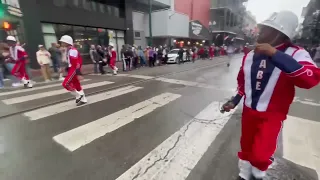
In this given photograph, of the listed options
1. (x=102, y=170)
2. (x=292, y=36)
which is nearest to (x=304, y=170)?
(x=292, y=36)

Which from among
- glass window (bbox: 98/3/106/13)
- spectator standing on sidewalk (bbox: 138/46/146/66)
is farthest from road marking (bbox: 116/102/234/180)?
glass window (bbox: 98/3/106/13)

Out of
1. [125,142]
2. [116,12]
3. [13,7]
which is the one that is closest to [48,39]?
[13,7]

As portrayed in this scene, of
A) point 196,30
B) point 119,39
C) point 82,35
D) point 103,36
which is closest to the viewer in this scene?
point 82,35

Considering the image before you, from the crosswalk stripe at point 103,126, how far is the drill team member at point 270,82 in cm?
267

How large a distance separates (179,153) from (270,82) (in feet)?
5.91

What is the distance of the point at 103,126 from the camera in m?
4.17

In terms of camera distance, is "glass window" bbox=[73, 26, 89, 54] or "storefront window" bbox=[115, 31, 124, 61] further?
"storefront window" bbox=[115, 31, 124, 61]

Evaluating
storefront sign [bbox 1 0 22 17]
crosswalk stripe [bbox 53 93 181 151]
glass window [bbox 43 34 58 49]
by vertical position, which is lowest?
crosswalk stripe [bbox 53 93 181 151]

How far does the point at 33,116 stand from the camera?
4.77 m

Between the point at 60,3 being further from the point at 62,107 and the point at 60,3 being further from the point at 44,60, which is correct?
the point at 62,107

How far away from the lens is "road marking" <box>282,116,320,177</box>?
293 centimetres

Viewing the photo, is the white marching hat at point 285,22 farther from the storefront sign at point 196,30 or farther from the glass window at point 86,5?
the storefront sign at point 196,30

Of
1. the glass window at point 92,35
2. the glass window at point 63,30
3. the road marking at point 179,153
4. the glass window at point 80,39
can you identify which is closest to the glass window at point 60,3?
the glass window at point 63,30

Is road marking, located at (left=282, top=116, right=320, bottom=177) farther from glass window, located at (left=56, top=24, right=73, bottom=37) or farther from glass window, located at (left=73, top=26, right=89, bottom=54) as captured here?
glass window, located at (left=73, top=26, right=89, bottom=54)
